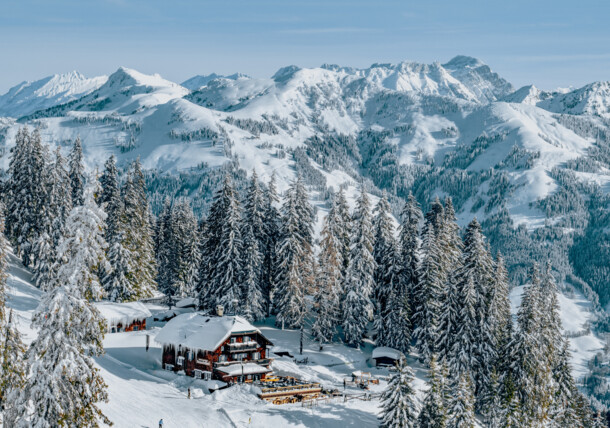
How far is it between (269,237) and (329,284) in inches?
487

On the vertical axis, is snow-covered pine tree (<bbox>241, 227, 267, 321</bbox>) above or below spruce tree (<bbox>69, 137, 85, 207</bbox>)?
below

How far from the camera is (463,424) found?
150 ft

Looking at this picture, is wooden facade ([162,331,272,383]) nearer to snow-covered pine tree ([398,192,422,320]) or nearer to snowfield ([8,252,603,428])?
snowfield ([8,252,603,428])

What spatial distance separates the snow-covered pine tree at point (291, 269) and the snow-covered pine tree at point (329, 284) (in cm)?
201

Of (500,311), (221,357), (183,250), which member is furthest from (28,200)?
(500,311)

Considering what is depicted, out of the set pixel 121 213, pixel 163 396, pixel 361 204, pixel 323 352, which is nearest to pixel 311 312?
pixel 323 352

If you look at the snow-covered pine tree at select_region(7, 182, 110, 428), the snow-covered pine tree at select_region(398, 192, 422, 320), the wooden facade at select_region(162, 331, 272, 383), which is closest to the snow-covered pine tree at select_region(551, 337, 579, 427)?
the snow-covered pine tree at select_region(398, 192, 422, 320)

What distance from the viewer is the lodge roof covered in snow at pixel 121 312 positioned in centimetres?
6588

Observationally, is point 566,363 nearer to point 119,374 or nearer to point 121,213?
point 119,374

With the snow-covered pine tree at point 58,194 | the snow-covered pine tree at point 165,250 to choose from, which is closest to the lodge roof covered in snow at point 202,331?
the snow-covered pine tree at point 58,194

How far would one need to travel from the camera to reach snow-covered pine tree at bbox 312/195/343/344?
6925 centimetres

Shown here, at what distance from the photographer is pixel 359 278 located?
70.9m

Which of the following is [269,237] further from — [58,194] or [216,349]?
[58,194]

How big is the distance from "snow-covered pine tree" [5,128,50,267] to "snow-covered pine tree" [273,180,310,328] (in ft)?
89.5
